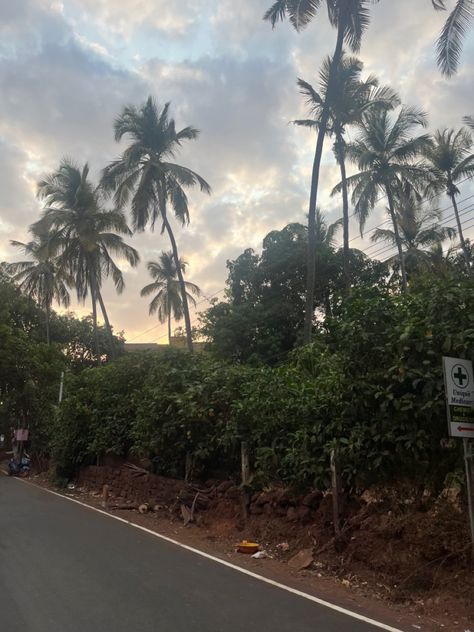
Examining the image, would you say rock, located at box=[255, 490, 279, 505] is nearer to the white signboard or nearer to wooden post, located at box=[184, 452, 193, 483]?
wooden post, located at box=[184, 452, 193, 483]

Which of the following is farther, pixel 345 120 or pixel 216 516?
pixel 345 120

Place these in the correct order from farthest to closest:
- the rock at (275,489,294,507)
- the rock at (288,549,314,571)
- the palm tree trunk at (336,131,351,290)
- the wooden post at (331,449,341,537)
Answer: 1. the palm tree trunk at (336,131,351,290)
2. the rock at (275,489,294,507)
3. the wooden post at (331,449,341,537)
4. the rock at (288,549,314,571)

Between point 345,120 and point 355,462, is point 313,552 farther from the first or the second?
point 345,120

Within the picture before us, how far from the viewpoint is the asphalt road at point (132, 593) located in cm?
535

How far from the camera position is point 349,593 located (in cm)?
676

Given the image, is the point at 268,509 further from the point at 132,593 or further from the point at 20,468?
the point at 20,468

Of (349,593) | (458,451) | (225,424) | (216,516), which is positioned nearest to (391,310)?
(458,451)

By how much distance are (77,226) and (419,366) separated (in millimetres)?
26645

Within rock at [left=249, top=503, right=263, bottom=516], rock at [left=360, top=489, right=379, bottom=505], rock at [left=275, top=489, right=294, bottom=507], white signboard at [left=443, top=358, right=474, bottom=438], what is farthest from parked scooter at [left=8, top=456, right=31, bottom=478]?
white signboard at [left=443, top=358, right=474, bottom=438]

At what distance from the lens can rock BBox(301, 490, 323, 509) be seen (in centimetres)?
906

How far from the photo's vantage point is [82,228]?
3048 cm

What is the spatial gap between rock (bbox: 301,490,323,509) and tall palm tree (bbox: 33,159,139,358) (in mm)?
23615

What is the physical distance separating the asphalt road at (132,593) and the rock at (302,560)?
94 centimetres

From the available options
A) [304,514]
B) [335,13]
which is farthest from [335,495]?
[335,13]
